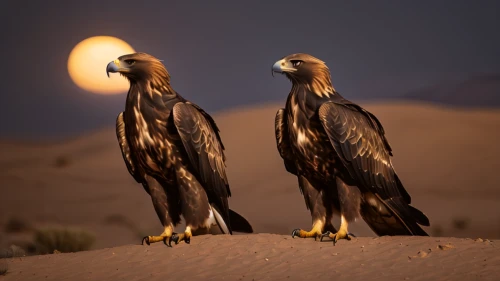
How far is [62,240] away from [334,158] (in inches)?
320

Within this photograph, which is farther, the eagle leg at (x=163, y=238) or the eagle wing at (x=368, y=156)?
the eagle leg at (x=163, y=238)

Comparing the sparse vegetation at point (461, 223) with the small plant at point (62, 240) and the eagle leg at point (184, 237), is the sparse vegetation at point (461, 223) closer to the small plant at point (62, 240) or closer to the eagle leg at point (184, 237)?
the small plant at point (62, 240)

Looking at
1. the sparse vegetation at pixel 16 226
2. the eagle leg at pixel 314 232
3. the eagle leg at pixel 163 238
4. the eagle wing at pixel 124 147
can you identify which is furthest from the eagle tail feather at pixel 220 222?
the sparse vegetation at pixel 16 226

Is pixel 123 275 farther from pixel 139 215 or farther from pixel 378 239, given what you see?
pixel 139 215

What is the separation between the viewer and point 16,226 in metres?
24.5

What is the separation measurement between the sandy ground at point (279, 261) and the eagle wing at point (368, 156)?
35 centimetres

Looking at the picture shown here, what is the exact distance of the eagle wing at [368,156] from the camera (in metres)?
10.6

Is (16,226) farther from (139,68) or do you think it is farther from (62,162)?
(139,68)

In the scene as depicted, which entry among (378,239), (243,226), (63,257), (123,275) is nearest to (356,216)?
(378,239)

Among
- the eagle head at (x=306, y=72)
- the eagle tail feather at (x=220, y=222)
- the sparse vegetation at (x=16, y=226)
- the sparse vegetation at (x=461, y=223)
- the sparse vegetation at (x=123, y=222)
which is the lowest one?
the sparse vegetation at (x=461, y=223)

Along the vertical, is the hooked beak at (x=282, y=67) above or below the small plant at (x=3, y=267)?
above

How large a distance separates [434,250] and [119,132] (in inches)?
183

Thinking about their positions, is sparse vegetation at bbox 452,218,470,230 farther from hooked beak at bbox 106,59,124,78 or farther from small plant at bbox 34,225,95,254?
hooked beak at bbox 106,59,124,78

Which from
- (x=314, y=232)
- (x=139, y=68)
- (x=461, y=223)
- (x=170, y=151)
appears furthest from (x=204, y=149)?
(x=461, y=223)
